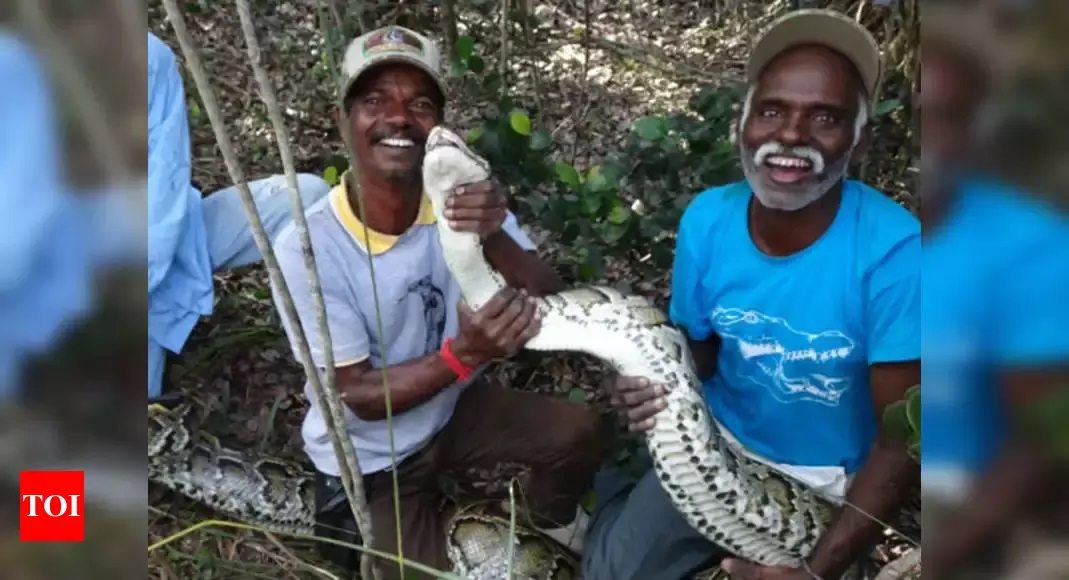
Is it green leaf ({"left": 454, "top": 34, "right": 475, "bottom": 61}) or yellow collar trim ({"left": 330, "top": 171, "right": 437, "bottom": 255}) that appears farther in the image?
green leaf ({"left": 454, "top": 34, "right": 475, "bottom": 61})

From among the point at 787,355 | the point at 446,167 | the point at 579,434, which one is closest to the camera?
the point at 446,167

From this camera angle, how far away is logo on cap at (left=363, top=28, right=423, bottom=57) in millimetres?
2395

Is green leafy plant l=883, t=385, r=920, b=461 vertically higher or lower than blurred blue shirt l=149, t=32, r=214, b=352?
lower

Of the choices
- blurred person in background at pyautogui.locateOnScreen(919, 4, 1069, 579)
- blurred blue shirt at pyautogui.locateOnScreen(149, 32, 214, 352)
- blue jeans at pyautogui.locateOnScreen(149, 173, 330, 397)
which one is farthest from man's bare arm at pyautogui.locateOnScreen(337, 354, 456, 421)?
blurred person in background at pyautogui.locateOnScreen(919, 4, 1069, 579)

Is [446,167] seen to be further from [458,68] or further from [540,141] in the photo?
[458,68]

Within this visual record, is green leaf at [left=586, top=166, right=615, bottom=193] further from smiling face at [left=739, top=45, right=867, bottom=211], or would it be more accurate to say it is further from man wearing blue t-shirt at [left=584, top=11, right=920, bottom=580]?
smiling face at [left=739, top=45, right=867, bottom=211]

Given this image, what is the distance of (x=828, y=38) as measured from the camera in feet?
6.95

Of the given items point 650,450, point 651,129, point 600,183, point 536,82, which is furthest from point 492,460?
point 536,82

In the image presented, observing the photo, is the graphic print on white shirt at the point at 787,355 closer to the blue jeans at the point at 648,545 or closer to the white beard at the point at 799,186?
the white beard at the point at 799,186

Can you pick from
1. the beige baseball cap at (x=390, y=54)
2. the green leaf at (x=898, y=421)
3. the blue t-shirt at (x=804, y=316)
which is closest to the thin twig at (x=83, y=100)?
the green leaf at (x=898, y=421)

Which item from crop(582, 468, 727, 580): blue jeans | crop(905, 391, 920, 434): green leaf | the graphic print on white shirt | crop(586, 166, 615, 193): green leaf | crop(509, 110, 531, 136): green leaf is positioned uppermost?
crop(509, 110, 531, 136): green leaf

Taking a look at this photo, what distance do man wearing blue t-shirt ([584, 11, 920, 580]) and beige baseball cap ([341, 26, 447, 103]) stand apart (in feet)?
2.76

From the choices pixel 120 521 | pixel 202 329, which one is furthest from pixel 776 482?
pixel 202 329

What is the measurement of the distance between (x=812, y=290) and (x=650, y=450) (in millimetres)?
566
